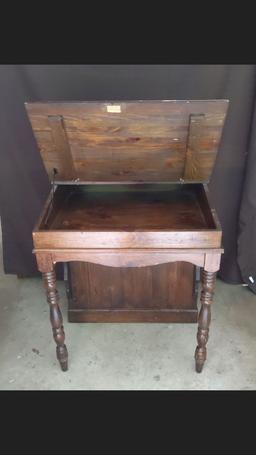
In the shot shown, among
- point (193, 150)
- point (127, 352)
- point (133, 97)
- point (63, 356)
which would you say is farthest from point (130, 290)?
point (133, 97)

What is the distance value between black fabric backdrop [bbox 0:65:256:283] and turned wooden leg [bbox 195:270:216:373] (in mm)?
681

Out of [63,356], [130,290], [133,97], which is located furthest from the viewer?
[130,290]

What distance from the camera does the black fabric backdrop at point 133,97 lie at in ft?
5.98

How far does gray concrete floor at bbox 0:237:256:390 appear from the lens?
1.74 m

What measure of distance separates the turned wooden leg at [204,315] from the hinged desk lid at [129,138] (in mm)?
478

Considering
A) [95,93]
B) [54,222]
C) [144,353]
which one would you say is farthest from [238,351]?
[95,93]

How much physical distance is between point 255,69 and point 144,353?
1407mm

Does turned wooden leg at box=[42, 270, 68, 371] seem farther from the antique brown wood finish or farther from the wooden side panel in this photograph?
the wooden side panel

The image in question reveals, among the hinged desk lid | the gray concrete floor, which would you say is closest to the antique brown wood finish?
the hinged desk lid

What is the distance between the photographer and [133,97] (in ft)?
6.11

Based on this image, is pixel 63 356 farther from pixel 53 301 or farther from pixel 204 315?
pixel 204 315

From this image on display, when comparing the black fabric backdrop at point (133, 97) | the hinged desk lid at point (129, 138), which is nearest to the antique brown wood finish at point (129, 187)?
the hinged desk lid at point (129, 138)

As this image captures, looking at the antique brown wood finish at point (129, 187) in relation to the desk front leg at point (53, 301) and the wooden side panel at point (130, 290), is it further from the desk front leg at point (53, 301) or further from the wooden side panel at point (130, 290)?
the wooden side panel at point (130, 290)

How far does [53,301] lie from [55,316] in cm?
8
